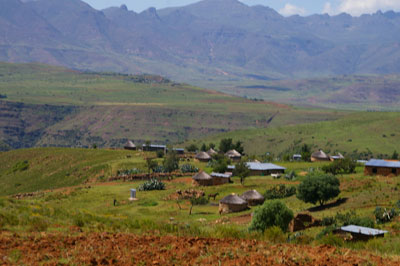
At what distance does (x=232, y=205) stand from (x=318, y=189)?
7.90 meters

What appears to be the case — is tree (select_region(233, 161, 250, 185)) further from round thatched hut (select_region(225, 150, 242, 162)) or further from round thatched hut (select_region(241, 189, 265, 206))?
round thatched hut (select_region(225, 150, 242, 162))

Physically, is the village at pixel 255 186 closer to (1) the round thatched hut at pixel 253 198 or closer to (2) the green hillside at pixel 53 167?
(1) the round thatched hut at pixel 253 198

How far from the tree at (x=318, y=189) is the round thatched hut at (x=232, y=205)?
213 inches

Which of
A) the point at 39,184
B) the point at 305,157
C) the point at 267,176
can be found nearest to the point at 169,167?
the point at 267,176

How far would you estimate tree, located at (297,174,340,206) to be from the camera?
48.2 metres

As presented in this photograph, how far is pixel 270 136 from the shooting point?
171 m

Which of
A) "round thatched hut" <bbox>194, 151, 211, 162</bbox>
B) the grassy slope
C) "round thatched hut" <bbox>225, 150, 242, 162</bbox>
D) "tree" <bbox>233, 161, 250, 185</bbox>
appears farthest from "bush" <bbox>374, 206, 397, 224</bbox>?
the grassy slope

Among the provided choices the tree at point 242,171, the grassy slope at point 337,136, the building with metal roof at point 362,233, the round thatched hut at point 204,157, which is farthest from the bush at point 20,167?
the grassy slope at point 337,136

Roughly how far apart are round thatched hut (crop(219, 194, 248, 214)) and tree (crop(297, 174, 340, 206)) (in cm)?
540

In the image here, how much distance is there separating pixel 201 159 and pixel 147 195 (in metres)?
30.6

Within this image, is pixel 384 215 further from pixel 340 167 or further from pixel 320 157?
pixel 320 157

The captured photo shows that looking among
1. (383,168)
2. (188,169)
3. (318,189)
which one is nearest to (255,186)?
(383,168)

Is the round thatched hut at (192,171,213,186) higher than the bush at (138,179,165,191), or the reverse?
the round thatched hut at (192,171,213,186)

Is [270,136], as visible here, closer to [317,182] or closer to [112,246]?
[317,182]
